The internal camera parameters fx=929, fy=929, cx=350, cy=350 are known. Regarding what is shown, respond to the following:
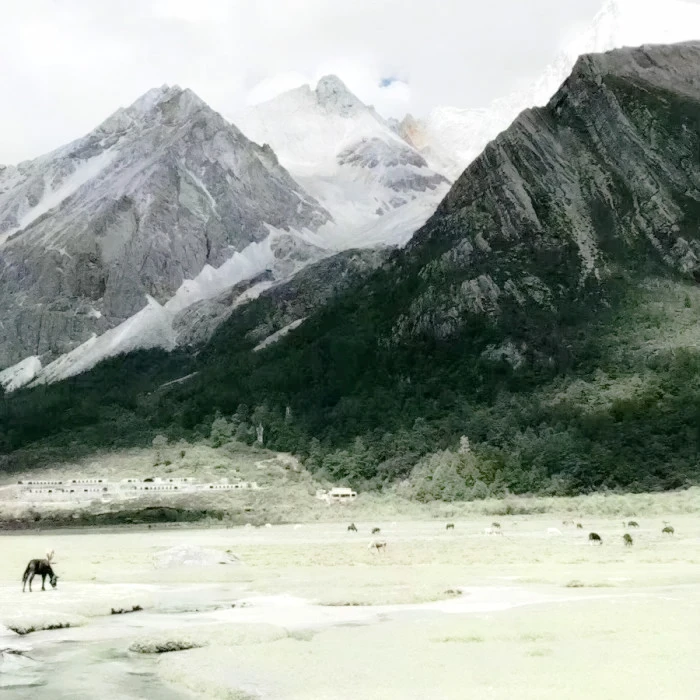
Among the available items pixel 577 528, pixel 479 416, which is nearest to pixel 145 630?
pixel 577 528

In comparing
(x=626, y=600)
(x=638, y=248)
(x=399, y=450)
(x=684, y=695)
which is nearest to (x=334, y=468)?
(x=399, y=450)

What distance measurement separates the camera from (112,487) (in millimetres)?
150375

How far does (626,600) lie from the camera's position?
111 ft

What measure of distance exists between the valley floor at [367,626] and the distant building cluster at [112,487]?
87.9 m

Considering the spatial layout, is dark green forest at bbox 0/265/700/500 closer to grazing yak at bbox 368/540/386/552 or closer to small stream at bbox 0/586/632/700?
grazing yak at bbox 368/540/386/552

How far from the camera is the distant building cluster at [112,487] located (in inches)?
5782

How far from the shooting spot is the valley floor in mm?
21500

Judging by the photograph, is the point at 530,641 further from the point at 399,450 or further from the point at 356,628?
the point at 399,450

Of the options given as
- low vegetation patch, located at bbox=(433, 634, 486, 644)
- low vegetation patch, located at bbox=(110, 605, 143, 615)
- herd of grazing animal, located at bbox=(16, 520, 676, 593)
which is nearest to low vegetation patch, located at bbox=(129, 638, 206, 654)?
low vegetation patch, located at bbox=(433, 634, 486, 644)

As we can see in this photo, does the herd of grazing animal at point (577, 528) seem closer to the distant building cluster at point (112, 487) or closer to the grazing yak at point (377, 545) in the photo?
the grazing yak at point (377, 545)

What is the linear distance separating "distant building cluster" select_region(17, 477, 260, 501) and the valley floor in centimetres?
8791

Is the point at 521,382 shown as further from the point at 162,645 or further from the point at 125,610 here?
the point at 162,645

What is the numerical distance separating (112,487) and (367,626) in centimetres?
12692

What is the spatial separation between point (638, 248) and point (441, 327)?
43.3 meters
